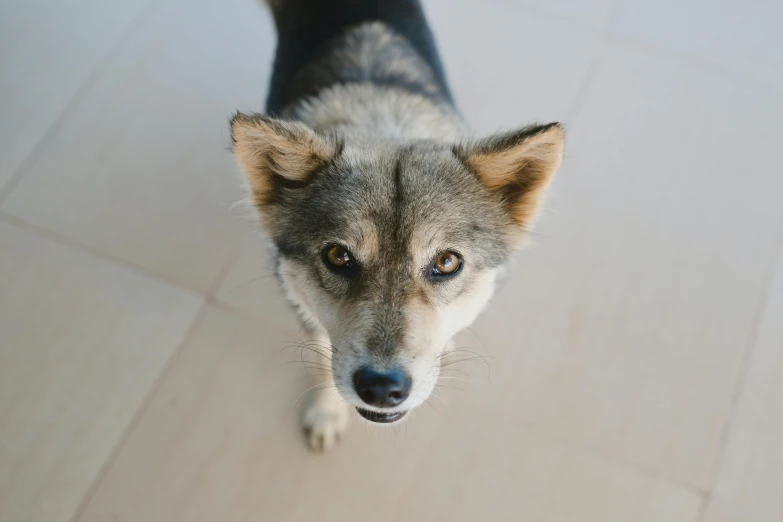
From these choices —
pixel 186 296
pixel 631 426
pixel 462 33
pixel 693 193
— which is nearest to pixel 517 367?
pixel 631 426

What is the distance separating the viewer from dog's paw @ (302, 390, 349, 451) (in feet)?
8.89

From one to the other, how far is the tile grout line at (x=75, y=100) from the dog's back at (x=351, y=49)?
1206 mm

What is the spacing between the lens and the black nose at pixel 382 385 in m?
1.82

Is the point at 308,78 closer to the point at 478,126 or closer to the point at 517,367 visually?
the point at 478,126

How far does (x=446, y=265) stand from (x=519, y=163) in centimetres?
40

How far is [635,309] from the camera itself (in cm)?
302

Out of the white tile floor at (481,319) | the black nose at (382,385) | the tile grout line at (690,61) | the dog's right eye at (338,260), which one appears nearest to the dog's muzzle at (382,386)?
the black nose at (382,385)

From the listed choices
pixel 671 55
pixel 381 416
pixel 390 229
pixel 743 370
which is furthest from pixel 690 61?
pixel 381 416

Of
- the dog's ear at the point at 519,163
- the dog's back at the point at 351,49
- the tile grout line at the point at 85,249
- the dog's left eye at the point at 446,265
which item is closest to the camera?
the dog's ear at the point at 519,163

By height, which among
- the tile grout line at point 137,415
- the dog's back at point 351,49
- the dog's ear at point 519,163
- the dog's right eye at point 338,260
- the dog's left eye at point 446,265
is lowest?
the tile grout line at point 137,415

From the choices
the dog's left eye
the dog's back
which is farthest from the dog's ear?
the dog's back

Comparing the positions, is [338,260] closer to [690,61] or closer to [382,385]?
[382,385]

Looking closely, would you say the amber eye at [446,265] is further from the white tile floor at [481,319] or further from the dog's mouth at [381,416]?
the white tile floor at [481,319]

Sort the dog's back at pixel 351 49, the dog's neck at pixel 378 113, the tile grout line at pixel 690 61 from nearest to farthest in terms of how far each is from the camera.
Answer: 1. the dog's neck at pixel 378 113
2. the dog's back at pixel 351 49
3. the tile grout line at pixel 690 61
